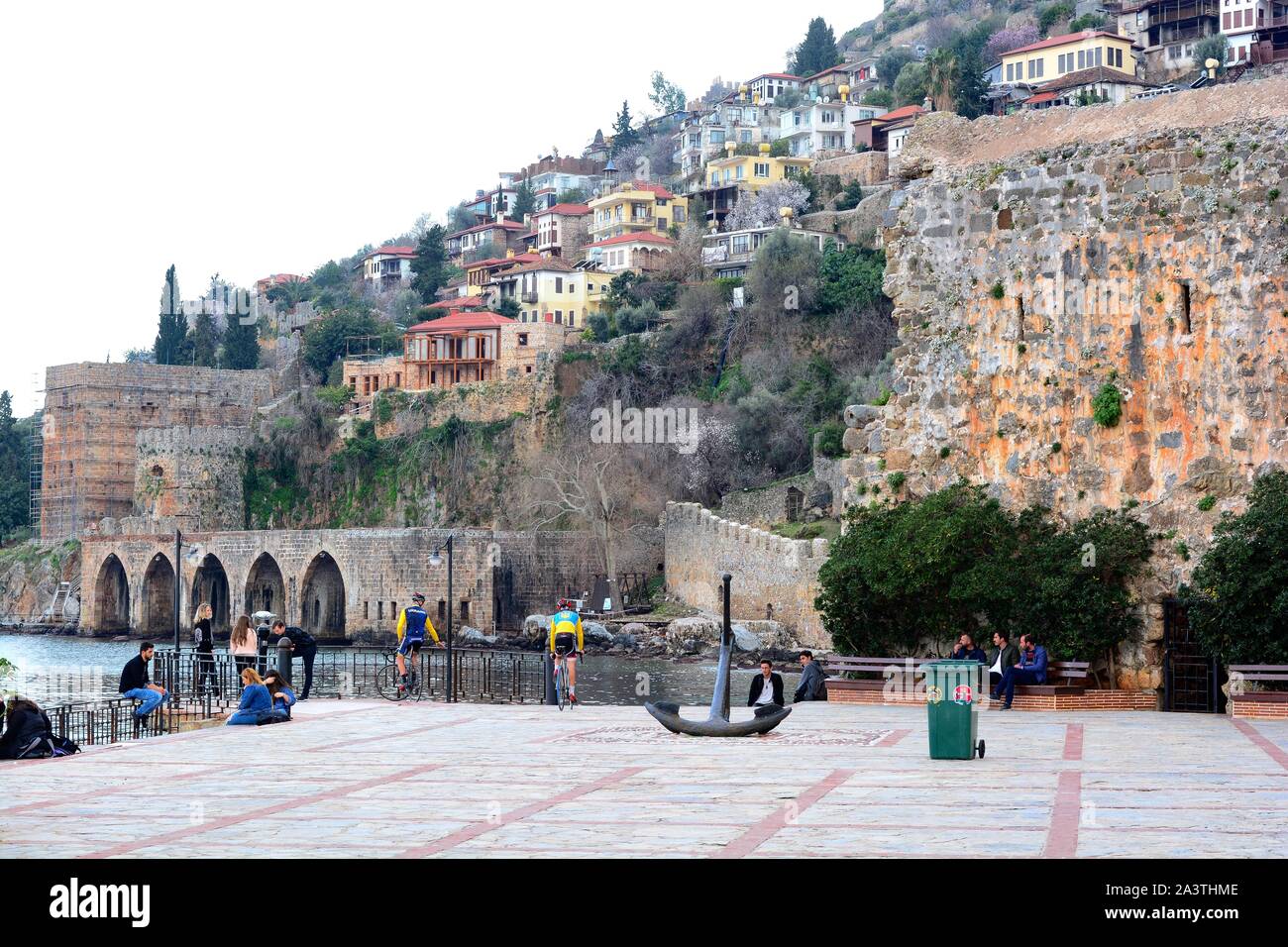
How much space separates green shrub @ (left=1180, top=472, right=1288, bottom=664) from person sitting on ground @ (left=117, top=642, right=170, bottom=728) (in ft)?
35.0

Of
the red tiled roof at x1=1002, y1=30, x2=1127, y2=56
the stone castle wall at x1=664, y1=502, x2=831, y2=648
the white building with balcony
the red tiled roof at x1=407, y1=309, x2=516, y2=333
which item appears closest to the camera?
the stone castle wall at x1=664, y1=502, x2=831, y2=648

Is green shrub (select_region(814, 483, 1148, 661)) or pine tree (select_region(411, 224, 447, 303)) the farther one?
pine tree (select_region(411, 224, 447, 303))

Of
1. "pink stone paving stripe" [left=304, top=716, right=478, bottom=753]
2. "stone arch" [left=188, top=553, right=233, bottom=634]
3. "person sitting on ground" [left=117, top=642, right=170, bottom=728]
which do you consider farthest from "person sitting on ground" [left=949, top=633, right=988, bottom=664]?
"stone arch" [left=188, top=553, right=233, bottom=634]

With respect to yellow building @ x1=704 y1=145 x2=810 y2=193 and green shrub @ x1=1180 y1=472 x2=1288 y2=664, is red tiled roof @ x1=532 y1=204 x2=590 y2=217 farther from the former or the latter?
green shrub @ x1=1180 y1=472 x2=1288 y2=664

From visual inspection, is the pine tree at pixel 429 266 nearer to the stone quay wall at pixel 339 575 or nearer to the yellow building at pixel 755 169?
the yellow building at pixel 755 169

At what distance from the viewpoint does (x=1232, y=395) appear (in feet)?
58.4

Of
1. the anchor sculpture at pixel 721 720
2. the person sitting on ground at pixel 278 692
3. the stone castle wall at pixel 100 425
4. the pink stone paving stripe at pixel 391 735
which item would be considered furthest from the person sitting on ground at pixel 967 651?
the stone castle wall at pixel 100 425

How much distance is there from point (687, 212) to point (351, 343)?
23.6 m

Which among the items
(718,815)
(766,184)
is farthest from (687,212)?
(718,815)

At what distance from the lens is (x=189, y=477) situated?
78938 millimetres

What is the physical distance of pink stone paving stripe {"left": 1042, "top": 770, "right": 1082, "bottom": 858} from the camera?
7.95m

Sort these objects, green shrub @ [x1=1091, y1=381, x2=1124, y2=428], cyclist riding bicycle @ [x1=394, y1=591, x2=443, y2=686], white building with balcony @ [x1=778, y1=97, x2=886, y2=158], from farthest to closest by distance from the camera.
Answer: white building with balcony @ [x1=778, y1=97, x2=886, y2=158], cyclist riding bicycle @ [x1=394, y1=591, x2=443, y2=686], green shrub @ [x1=1091, y1=381, x2=1124, y2=428]

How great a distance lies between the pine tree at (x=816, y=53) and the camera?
133m
